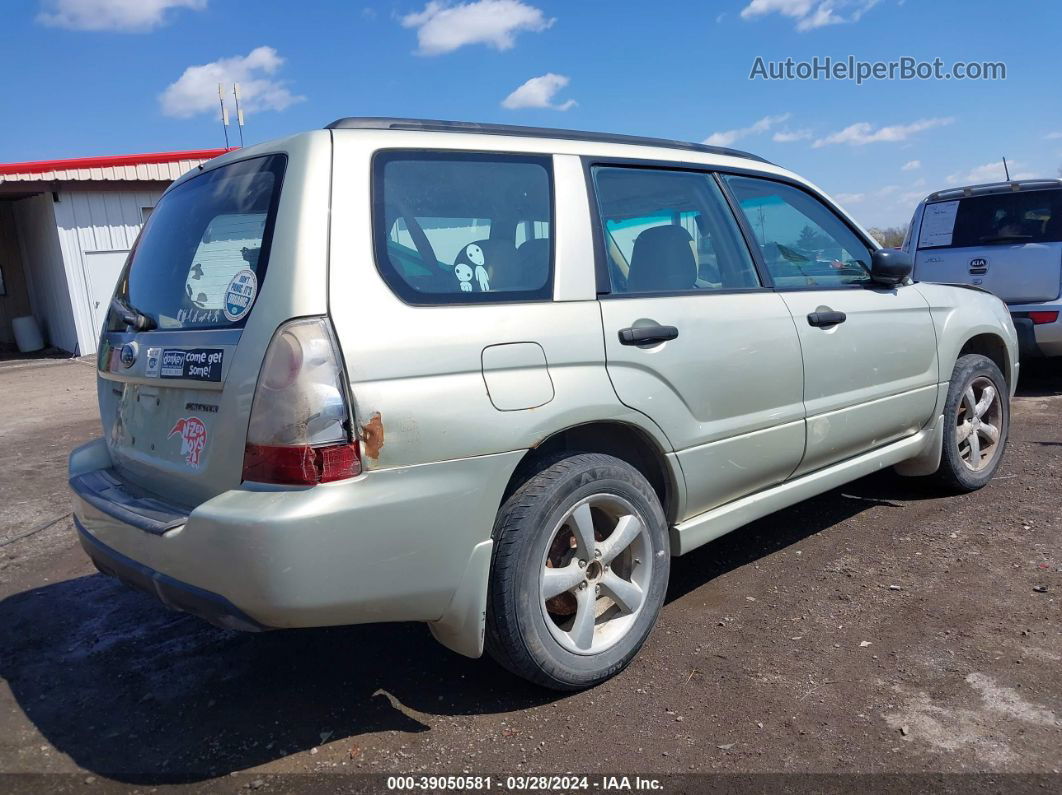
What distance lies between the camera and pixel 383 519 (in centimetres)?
234

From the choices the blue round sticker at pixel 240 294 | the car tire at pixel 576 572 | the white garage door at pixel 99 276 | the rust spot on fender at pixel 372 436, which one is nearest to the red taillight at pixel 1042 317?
the car tire at pixel 576 572

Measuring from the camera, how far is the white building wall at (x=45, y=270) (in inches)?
631

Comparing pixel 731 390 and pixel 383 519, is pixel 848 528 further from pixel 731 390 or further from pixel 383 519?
pixel 383 519

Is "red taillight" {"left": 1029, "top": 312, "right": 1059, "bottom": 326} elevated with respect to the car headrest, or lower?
lower

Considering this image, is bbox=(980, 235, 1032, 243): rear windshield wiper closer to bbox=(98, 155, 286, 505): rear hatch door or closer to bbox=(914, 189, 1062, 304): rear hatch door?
bbox=(914, 189, 1062, 304): rear hatch door

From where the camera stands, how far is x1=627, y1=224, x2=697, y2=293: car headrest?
3.18 m

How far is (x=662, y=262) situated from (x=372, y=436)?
1496 mm

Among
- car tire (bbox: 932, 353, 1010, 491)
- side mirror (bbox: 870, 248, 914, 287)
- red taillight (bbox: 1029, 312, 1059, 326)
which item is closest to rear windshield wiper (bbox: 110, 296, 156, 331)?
side mirror (bbox: 870, 248, 914, 287)

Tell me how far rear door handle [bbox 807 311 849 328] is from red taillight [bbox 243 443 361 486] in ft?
7.33

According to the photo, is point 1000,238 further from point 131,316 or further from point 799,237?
point 131,316

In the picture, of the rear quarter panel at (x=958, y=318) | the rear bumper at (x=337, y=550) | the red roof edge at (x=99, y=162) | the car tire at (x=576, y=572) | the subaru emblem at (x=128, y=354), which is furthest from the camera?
the red roof edge at (x=99, y=162)

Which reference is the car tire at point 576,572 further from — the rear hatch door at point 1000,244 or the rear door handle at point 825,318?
the rear hatch door at point 1000,244

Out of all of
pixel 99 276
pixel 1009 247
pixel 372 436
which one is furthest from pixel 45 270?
pixel 372 436

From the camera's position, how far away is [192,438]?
2.56m
